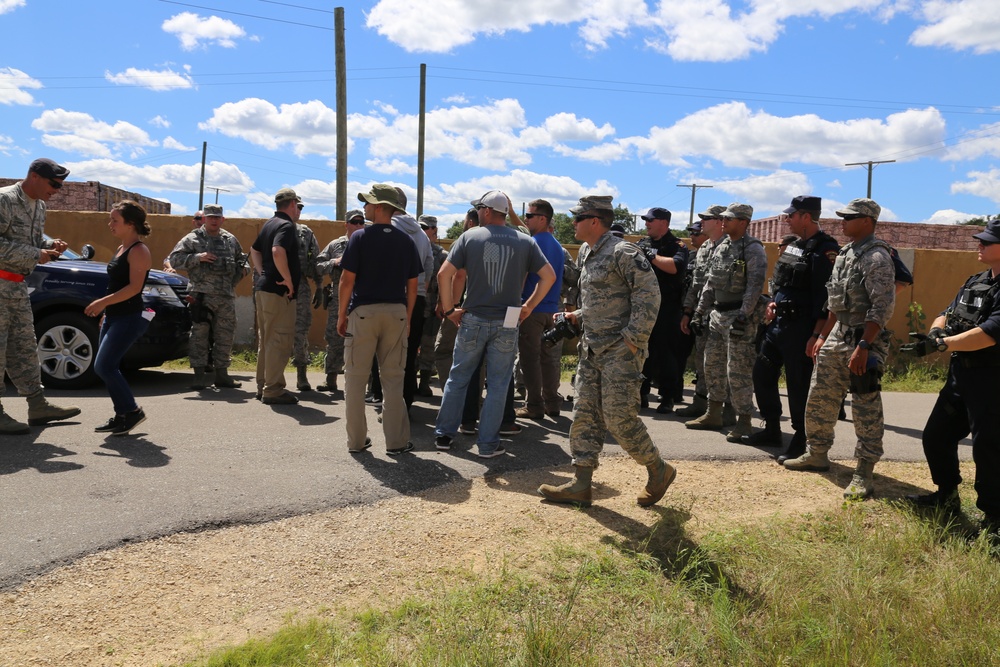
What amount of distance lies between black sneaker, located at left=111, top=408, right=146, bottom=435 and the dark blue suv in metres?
2.34

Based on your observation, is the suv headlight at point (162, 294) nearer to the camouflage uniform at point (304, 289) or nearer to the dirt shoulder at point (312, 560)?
the camouflage uniform at point (304, 289)

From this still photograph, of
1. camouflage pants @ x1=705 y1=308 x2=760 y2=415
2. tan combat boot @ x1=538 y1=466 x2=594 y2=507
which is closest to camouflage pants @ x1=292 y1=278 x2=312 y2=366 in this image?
camouflage pants @ x1=705 y1=308 x2=760 y2=415

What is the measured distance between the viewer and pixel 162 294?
8562 mm

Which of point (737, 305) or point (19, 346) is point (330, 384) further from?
point (737, 305)

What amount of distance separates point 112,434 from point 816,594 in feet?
16.7

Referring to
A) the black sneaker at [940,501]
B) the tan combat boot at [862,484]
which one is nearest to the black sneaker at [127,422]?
the tan combat boot at [862,484]

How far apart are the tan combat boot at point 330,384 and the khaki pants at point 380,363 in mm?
2901

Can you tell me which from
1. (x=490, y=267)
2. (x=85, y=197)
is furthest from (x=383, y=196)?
(x=85, y=197)

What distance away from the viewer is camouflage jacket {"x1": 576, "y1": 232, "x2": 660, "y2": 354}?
14.6 ft

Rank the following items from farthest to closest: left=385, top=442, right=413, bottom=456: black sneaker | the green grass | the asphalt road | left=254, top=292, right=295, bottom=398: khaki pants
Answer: left=254, top=292, right=295, bottom=398: khaki pants < left=385, top=442, right=413, bottom=456: black sneaker < the asphalt road < the green grass

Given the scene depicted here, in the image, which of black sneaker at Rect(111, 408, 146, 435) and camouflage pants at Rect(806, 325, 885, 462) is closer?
camouflage pants at Rect(806, 325, 885, 462)

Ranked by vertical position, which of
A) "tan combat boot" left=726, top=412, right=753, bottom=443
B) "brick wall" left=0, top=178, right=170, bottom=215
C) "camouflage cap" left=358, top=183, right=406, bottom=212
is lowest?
"tan combat boot" left=726, top=412, right=753, bottom=443

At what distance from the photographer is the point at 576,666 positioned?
308 cm

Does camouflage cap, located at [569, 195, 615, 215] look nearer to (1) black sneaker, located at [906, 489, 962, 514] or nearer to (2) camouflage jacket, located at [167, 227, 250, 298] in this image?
(1) black sneaker, located at [906, 489, 962, 514]
